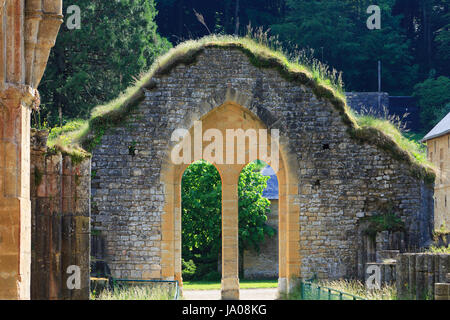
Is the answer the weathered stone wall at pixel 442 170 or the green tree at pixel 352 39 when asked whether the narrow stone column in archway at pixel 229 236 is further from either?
the green tree at pixel 352 39

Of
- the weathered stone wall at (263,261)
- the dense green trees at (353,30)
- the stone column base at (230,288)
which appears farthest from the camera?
the dense green trees at (353,30)

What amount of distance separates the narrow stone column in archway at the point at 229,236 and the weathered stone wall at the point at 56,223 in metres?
10.2

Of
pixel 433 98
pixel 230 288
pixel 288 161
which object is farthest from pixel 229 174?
pixel 433 98

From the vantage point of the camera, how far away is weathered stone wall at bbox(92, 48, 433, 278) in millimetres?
19125

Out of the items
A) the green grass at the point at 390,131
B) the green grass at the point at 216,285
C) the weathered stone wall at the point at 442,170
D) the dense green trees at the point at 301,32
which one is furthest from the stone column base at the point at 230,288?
the weathered stone wall at the point at 442,170

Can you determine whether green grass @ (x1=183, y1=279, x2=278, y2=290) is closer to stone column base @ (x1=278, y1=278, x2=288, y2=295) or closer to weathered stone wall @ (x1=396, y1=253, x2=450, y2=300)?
stone column base @ (x1=278, y1=278, x2=288, y2=295)

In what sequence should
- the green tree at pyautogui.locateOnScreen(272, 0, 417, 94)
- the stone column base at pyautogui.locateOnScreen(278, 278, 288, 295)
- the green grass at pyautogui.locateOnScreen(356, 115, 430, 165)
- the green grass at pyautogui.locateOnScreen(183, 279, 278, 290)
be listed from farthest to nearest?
the green tree at pyautogui.locateOnScreen(272, 0, 417, 94)
the green grass at pyautogui.locateOnScreen(183, 279, 278, 290)
the green grass at pyautogui.locateOnScreen(356, 115, 430, 165)
the stone column base at pyautogui.locateOnScreen(278, 278, 288, 295)

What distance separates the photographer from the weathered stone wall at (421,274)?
12.1 meters

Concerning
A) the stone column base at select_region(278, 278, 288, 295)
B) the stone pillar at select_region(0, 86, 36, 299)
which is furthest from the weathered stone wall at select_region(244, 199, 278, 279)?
the stone pillar at select_region(0, 86, 36, 299)

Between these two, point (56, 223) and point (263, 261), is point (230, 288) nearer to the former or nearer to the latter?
point (56, 223)

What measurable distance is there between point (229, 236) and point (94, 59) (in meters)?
13.4

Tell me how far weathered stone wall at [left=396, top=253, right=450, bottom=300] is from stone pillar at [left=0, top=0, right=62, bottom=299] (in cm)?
609
